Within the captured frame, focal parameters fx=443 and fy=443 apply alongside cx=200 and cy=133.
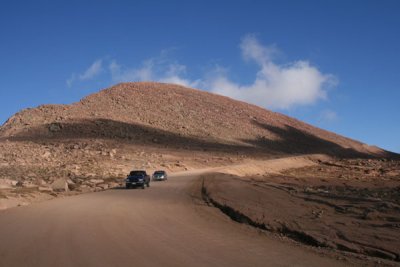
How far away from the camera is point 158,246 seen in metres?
10.6

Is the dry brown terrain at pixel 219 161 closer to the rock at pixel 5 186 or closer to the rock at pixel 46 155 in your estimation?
the rock at pixel 5 186

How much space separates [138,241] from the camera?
11203 millimetres

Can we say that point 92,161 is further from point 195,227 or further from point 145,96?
point 145,96

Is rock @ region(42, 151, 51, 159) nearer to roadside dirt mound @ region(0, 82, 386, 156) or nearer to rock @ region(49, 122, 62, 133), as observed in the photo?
roadside dirt mound @ region(0, 82, 386, 156)

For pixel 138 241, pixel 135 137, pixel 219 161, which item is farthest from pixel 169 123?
pixel 138 241

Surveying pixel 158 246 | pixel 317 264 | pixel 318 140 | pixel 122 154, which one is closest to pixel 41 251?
pixel 158 246

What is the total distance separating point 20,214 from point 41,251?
8.40 m

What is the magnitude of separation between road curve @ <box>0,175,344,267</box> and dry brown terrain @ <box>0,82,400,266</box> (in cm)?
63

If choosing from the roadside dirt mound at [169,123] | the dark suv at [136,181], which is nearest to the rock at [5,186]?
the dark suv at [136,181]

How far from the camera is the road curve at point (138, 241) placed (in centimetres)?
916

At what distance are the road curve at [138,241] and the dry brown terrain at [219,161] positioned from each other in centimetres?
63

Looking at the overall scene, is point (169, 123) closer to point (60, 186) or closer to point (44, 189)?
point (60, 186)

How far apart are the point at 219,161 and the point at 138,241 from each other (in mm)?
61696

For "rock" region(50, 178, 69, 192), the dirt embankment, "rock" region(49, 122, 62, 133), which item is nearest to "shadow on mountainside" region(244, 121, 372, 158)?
"rock" region(49, 122, 62, 133)
